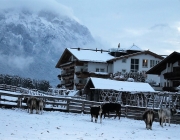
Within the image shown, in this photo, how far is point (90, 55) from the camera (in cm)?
7494

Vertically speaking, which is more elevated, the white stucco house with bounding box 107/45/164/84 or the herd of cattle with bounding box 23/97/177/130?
the white stucco house with bounding box 107/45/164/84

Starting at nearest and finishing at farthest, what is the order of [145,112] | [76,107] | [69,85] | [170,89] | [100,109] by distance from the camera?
[145,112] < [100,109] < [76,107] < [170,89] < [69,85]

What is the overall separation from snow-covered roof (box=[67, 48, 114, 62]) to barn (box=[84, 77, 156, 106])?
21368mm

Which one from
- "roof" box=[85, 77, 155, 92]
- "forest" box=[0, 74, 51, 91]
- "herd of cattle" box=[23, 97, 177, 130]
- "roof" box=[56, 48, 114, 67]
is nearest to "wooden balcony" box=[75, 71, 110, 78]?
"roof" box=[56, 48, 114, 67]

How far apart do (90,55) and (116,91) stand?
2567 centimetres

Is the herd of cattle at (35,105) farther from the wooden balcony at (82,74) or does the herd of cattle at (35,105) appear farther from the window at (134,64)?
the window at (134,64)

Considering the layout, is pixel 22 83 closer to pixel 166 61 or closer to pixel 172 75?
pixel 166 61

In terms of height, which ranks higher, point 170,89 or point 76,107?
point 170,89

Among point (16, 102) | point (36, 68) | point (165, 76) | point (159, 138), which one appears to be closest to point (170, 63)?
point (165, 76)

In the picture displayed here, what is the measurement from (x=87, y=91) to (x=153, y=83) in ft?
77.4

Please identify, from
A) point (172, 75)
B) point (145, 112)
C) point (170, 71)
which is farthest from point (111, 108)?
point (170, 71)

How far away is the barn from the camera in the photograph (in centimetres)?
4784

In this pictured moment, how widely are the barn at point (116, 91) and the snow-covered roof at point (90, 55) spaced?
21.4 meters

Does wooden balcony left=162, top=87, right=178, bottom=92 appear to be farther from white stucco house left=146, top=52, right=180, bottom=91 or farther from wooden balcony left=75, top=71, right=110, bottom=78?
wooden balcony left=75, top=71, right=110, bottom=78
